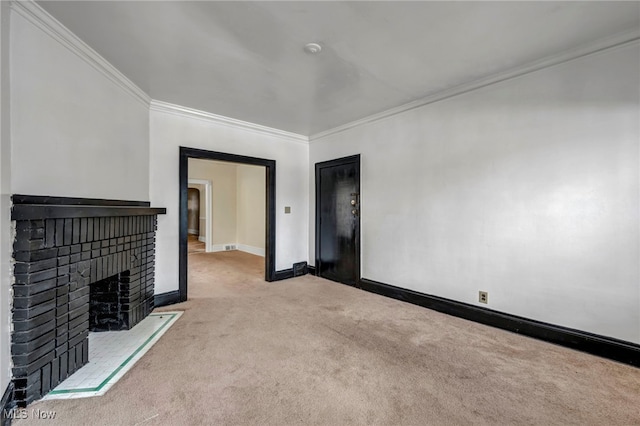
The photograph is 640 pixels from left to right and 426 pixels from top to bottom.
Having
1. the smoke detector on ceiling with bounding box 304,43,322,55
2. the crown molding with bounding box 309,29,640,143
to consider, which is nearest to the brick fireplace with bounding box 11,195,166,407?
the smoke detector on ceiling with bounding box 304,43,322,55

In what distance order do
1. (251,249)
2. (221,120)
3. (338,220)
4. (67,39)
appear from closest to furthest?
(67,39)
(221,120)
(338,220)
(251,249)

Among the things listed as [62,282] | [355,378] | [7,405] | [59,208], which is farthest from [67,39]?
[355,378]

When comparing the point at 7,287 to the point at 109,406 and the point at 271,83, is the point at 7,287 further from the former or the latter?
the point at 271,83

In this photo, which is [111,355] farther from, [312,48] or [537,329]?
[537,329]

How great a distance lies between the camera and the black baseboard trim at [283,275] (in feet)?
14.3

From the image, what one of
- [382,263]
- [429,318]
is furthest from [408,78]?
[429,318]

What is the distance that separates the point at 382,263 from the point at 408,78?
2241mm

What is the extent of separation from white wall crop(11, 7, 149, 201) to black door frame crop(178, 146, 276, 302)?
648 millimetres

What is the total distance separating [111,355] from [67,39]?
2.37 m

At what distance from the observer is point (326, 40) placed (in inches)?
80.4

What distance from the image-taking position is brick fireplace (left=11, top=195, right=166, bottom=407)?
1.56 meters

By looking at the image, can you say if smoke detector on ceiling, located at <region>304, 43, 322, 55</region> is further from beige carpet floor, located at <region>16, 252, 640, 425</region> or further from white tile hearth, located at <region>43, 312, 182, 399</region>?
white tile hearth, located at <region>43, 312, 182, 399</region>

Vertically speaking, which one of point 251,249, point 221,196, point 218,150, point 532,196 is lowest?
point 251,249

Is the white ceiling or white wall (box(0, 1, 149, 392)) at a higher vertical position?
the white ceiling
